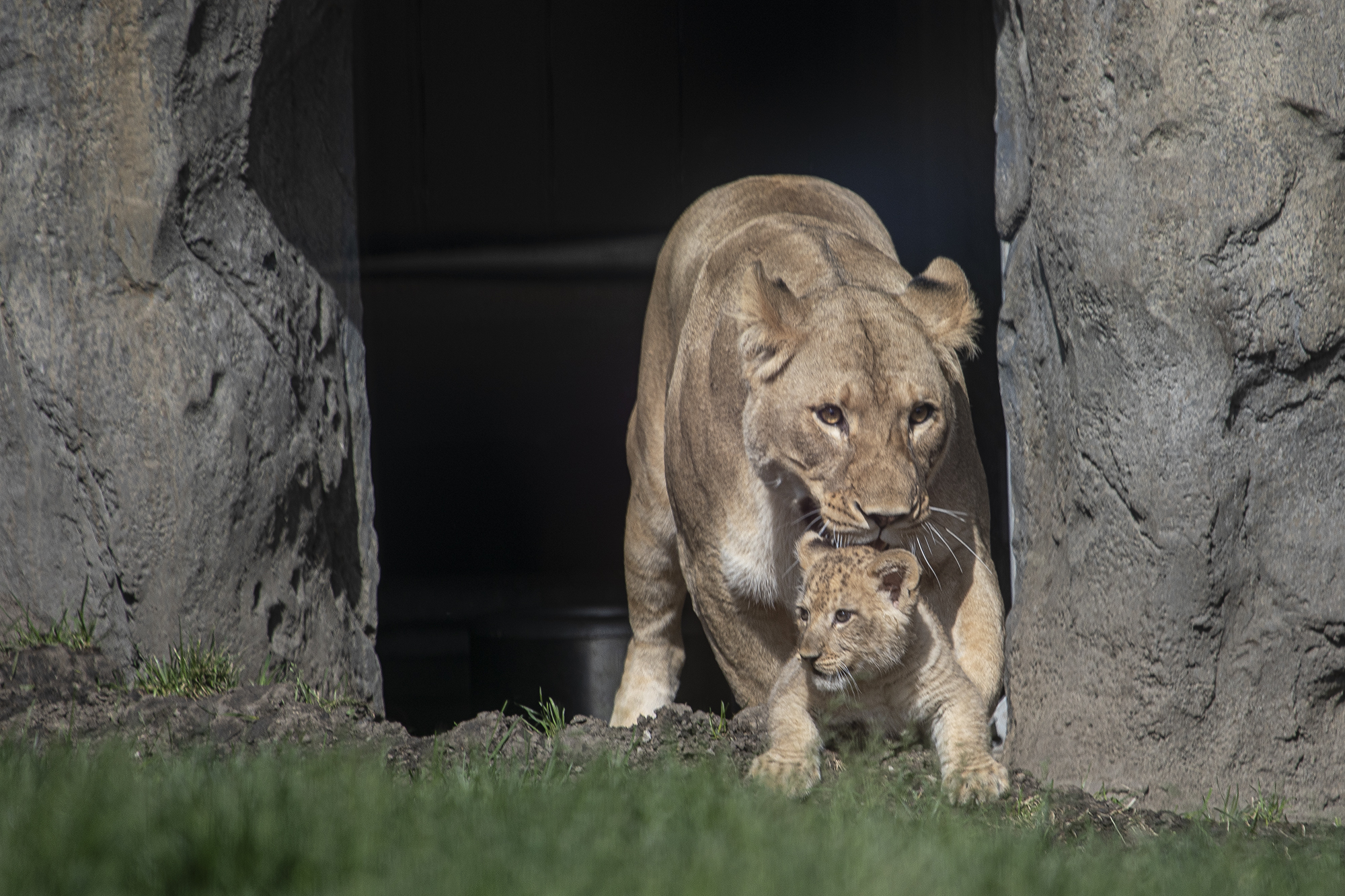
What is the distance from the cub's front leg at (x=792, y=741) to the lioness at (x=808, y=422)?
450 mm

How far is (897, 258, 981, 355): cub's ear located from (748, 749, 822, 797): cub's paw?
134 cm

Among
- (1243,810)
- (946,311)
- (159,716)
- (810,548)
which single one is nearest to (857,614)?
(810,548)

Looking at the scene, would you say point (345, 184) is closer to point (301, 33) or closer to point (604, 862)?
point (301, 33)

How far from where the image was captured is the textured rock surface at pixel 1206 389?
3373 millimetres

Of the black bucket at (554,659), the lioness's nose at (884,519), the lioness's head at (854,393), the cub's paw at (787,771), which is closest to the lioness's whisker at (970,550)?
the lioness's head at (854,393)

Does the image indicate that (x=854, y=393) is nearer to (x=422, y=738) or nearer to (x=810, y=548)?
(x=810, y=548)

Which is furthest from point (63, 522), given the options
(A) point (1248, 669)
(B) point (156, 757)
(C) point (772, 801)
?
(A) point (1248, 669)

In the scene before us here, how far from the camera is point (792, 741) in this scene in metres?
3.44

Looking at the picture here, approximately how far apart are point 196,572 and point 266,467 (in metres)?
0.41

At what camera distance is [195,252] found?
A: 165 inches

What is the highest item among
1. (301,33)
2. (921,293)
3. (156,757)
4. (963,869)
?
(301,33)

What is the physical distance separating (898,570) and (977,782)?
0.58 meters

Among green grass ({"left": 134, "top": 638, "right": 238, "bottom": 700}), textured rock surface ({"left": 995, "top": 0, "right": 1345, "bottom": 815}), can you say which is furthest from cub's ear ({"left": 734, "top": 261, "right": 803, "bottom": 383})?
green grass ({"left": 134, "top": 638, "right": 238, "bottom": 700})

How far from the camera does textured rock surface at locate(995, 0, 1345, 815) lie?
337 centimetres
